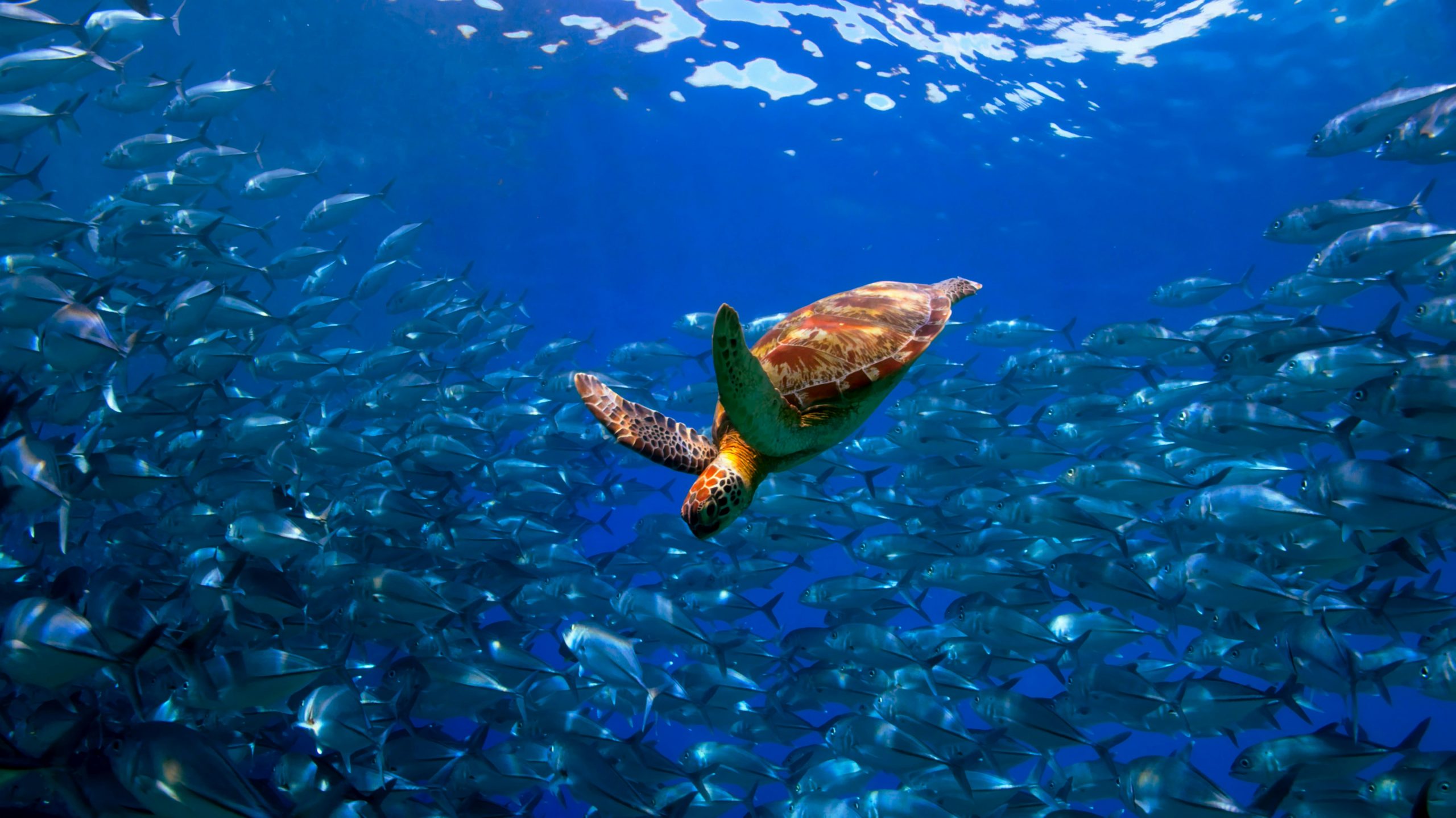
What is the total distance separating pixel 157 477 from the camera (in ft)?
16.0

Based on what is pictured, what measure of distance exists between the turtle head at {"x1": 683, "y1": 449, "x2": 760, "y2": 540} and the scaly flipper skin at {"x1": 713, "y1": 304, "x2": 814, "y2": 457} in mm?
144

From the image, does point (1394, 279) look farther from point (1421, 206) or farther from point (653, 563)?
point (653, 563)

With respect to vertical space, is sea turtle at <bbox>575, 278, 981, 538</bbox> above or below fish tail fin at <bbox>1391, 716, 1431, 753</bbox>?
above

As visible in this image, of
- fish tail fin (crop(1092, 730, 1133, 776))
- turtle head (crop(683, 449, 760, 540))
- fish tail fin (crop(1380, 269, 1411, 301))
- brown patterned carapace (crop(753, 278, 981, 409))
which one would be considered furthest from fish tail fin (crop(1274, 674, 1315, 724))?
turtle head (crop(683, 449, 760, 540))

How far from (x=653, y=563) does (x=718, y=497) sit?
661cm

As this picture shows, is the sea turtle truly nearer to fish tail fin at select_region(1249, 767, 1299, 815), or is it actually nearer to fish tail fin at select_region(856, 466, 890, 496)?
fish tail fin at select_region(1249, 767, 1299, 815)

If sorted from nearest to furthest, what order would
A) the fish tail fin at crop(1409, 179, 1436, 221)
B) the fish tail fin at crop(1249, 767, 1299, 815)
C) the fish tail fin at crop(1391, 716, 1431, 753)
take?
the fish tail fin at crop(1249, 767, 1299, 815)
the fish tail fin at crop(1391, 716, 1431, 753)
the fish tail fin at crop(1409, 179, 1436, 221)

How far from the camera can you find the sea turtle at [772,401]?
236 centimetres

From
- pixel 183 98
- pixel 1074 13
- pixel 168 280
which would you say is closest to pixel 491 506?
pixel 168 280

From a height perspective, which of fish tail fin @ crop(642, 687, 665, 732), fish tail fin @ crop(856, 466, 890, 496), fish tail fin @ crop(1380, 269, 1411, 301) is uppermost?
fish tail fin @ crop(1380, 269, 1411, 301)

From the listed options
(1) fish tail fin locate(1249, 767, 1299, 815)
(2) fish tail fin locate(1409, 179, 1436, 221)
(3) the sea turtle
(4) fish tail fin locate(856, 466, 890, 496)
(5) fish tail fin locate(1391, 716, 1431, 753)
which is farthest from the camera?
(4) fish tail fin locate(856, 466, 890, 496)

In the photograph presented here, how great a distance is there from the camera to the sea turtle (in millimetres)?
2355

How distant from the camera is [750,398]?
2.34m

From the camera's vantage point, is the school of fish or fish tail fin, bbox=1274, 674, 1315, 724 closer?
the school of fish
